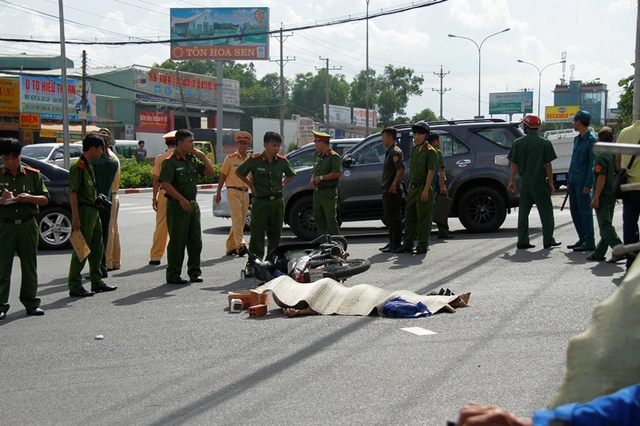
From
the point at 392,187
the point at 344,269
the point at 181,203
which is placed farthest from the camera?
the point at 392,187

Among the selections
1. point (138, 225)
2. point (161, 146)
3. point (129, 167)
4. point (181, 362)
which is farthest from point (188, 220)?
point (161, 146)

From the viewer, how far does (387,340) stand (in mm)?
6086

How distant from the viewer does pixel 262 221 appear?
10023mm

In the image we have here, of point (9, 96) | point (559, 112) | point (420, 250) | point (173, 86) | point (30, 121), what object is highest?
point (559, 112)

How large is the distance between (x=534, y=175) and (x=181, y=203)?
5057 mm

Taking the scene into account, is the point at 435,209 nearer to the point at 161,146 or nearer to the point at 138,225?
the point at 138,225

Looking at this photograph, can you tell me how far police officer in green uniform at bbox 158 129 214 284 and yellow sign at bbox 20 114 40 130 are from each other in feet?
129

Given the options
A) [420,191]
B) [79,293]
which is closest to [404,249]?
[420,191]

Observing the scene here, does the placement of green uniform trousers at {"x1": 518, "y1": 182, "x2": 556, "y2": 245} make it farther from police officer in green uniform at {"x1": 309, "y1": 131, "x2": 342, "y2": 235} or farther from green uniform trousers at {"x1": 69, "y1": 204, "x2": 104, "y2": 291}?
green uniform trousers at {"x1": 69, "y1": 204, "x2": 104, "y2": 291}

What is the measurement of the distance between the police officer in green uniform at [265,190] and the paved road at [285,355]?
709 mm

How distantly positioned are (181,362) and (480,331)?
7.63 feet

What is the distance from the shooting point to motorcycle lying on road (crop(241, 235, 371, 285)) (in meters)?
8.51

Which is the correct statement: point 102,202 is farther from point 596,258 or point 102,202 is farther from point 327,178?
point 596,258

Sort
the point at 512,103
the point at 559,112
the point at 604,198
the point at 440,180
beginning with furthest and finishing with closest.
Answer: the point at 559,112
the point at 512,103
the point at 440,180
the point at 604,198
